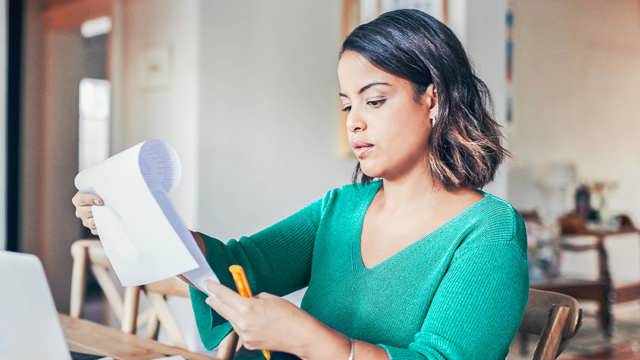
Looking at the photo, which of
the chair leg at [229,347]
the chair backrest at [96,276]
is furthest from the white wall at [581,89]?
the chair leg at [229,347]

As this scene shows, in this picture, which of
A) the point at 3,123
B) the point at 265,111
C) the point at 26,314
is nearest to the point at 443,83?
the point at 26,314

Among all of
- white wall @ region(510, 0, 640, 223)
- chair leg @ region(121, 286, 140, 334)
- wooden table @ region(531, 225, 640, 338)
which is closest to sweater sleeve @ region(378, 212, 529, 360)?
chair leg @ region(121, 286, 140, 334)

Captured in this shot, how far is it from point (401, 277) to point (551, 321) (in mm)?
246

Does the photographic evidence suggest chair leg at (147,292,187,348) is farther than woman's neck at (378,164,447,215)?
Yes

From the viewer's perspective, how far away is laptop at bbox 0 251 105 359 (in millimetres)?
967

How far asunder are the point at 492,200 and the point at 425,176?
5.1 inches

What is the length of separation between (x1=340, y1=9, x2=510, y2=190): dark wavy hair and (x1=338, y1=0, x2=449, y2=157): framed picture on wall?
1.64 metres

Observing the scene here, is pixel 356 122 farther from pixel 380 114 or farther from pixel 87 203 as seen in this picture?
pixel 87 203

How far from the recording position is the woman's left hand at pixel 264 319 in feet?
2.89

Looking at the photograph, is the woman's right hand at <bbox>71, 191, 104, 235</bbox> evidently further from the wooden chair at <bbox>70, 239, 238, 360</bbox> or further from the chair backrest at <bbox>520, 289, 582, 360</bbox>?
the chair backrest at <bbox>520, 289, 582, 360</bbox>

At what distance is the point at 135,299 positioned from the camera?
1845mm

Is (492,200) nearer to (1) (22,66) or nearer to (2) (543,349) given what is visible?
(2) (543,349)

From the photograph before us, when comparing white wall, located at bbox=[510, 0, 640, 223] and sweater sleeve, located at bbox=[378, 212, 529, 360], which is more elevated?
white wall, located at bbox=[510, 0, 640, 223]

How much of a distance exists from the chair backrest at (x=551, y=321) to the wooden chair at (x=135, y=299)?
0.62m
